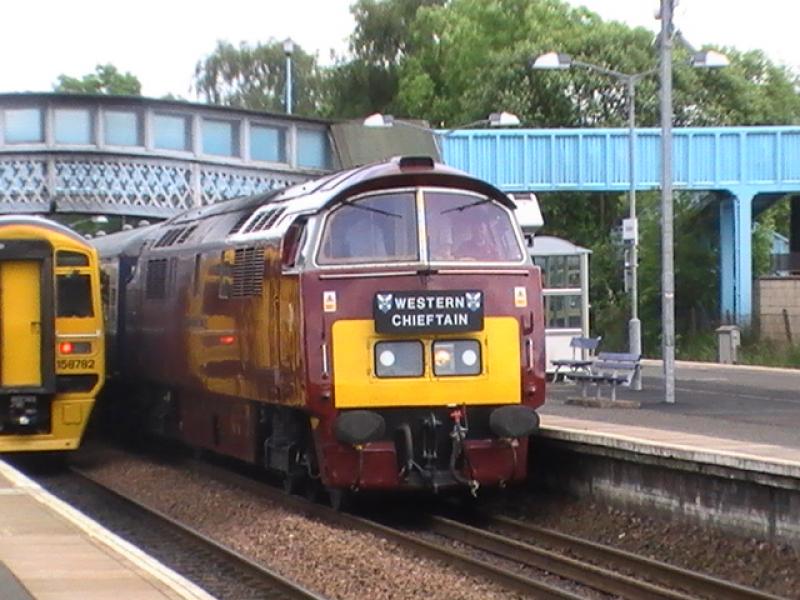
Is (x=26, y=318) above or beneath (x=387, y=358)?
above

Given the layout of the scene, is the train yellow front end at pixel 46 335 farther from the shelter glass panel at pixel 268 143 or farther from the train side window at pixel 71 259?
the shelter glass panel at pixel 268 143

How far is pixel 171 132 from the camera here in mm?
45156

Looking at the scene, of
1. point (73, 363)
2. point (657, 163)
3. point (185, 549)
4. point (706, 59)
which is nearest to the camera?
point (185, 549)

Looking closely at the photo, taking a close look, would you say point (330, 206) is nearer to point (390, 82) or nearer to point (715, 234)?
point (715, 234)

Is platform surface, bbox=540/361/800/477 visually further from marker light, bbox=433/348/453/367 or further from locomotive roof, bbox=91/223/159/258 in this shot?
locomotive roof, bbox=91/223/159/258

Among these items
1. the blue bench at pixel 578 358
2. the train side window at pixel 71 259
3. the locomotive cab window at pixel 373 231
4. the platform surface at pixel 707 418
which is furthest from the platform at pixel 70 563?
the blue bench at pixel 578 358

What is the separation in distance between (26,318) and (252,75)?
203 feet

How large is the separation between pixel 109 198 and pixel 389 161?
29614mm

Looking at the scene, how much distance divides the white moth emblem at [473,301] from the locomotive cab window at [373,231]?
639 mm

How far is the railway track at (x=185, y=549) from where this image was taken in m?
12.7

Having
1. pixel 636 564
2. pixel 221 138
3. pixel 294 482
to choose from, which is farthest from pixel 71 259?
pixel 221 138

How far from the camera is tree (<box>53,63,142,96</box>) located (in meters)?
103

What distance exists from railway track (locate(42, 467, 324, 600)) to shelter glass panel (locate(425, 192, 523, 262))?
11.0 feet

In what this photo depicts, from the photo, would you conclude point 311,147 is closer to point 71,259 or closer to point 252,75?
point 71,259
